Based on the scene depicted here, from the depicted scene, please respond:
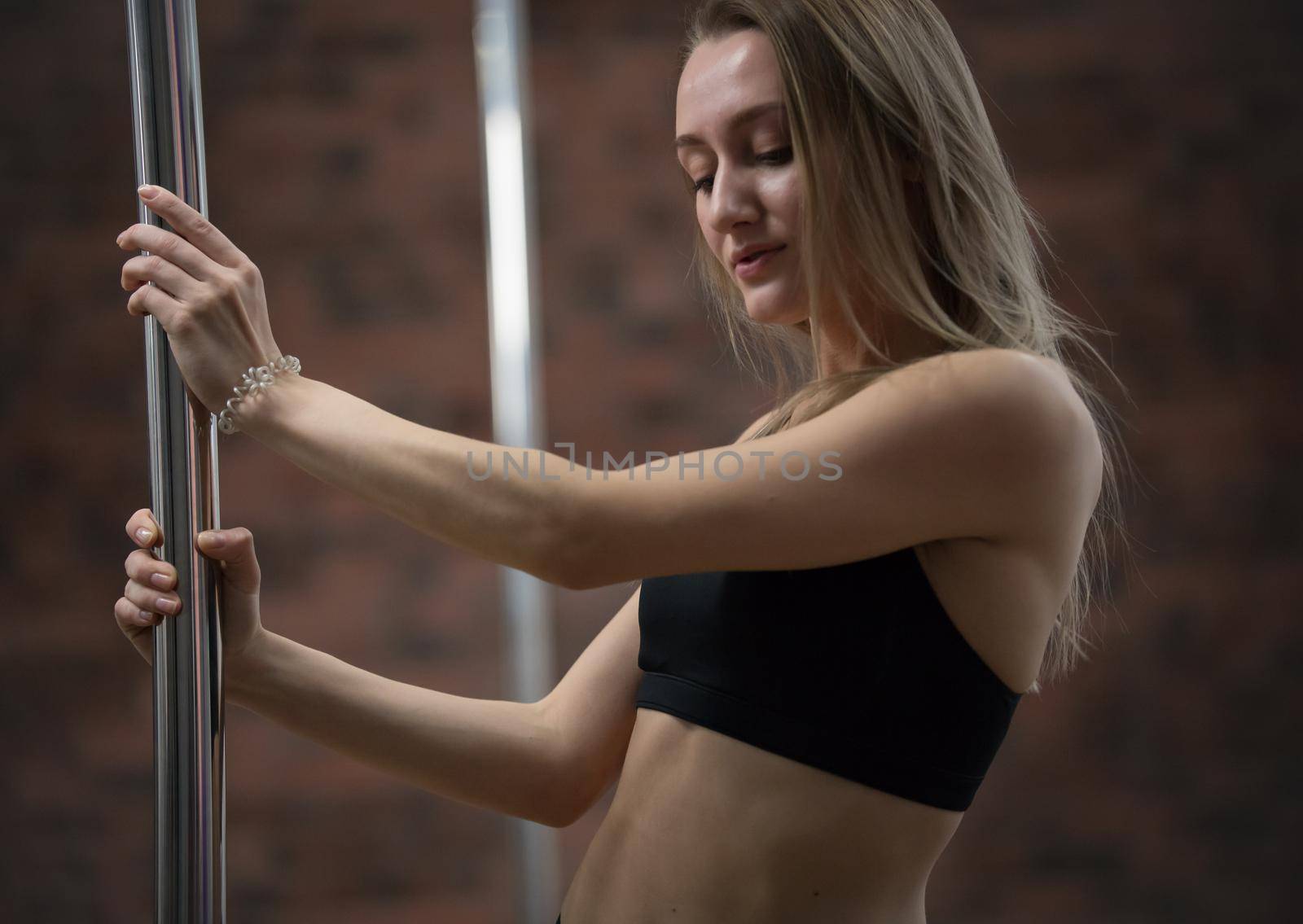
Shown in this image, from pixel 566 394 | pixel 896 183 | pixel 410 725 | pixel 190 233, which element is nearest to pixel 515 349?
pixel 566 394

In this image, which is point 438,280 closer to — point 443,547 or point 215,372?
point 443,547

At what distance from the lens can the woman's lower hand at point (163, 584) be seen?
0.57 m

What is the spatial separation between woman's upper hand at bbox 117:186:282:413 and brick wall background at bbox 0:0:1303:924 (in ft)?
4.65

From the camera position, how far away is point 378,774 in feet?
6.44

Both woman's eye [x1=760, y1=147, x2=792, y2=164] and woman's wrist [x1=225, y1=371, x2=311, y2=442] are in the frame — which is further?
woman's eye [x1=760, y1=147, x2=792, y2=164]

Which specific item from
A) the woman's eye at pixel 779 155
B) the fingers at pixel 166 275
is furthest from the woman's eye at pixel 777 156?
the fingers at pixel 166 275

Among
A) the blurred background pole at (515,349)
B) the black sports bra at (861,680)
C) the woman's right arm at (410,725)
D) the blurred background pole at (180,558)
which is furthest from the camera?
the blurred background pole at (515,349)

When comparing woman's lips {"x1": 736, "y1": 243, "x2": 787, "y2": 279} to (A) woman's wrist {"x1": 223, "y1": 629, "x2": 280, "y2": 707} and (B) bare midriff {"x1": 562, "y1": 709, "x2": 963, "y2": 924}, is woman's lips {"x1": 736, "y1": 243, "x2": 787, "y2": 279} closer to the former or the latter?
(B) bare midriff {"x1": 562, "y1": 709, "x2": 963, "y2": 924}

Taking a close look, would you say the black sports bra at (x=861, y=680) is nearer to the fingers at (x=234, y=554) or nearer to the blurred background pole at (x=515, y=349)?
the fingers at (x=234, y=554)

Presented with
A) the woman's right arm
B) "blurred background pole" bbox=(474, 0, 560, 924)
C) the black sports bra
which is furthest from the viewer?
"blurred background pole" bbox=(474, 0, 560, 924)

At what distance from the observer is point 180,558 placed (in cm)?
57

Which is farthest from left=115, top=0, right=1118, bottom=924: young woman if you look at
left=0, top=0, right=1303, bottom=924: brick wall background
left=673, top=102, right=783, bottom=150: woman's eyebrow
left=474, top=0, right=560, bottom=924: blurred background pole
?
left=0, top=0, right=1303, bottom=924: brick wall background

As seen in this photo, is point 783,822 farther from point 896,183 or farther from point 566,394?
point 566,394

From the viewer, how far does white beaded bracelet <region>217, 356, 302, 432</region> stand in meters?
0.59
